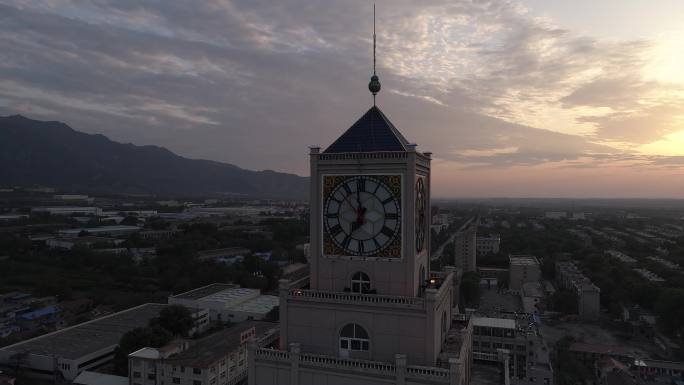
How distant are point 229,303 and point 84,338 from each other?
14833mm

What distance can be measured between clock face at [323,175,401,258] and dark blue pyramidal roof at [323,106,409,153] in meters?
0.74

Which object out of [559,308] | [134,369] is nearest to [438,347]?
[134,369]

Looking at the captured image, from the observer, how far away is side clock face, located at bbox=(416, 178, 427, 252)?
10945 millimetres

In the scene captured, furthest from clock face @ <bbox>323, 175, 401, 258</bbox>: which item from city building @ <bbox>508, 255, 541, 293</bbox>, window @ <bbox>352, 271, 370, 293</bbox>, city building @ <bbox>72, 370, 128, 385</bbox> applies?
city building @ <bbox>508, 255, 541, 293</bbox>

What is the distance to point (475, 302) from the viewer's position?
59.0m

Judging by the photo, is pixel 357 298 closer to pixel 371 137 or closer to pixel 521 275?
pixel 371 137

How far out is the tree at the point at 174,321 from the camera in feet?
127

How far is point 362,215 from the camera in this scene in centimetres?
1056

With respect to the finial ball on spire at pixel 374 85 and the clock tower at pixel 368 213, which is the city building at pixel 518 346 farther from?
the finial ball on spire at pixel 374 85

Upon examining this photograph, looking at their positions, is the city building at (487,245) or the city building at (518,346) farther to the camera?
the city building at (487,245)

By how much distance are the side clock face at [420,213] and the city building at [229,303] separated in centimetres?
3637

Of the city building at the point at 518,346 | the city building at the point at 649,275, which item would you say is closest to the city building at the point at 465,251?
the city building at the point at 649,275

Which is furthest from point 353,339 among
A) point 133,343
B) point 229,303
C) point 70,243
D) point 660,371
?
point 70,243

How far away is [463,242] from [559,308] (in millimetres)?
22031
